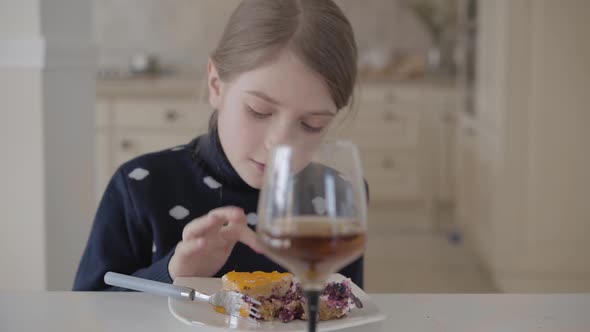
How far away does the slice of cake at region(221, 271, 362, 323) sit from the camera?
917 mm

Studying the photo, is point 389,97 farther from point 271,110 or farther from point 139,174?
point 271,110

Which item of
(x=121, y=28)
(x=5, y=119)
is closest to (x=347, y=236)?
(x=5, y=119)

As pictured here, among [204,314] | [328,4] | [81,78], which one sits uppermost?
[328,4]

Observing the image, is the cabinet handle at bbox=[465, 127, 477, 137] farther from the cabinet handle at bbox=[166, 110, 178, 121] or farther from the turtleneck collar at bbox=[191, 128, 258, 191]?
the turtleneck collar at bbox=[191, 128, 258, 191]

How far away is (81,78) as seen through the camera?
7.07 feet

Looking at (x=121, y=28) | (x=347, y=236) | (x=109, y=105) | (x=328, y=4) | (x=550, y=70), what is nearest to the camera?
(x=347, y=236)

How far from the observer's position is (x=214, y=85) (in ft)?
4.63

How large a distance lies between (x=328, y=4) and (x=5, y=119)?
1032 mm

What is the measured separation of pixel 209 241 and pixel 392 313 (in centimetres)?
23

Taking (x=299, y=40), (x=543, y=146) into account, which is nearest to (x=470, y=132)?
(x=543, y=146)

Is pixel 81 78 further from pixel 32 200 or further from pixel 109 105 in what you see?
pixel 109 105

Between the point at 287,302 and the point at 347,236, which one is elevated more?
the point at 347,236

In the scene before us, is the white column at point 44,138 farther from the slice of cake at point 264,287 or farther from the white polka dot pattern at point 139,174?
the slice of cake at point 264,287

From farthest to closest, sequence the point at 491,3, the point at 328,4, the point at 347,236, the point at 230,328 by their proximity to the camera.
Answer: the point at 491,3 < the point at 328,4 < the point at 230,328 < the point at 347,236
